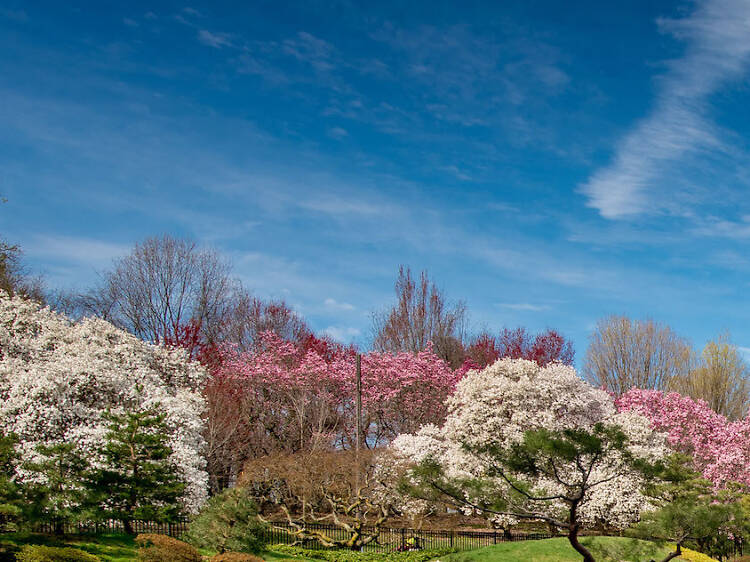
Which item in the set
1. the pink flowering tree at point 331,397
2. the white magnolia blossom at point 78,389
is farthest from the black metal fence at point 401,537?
the pink flowering tree at point 331,397

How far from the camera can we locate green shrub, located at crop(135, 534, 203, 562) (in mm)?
13234

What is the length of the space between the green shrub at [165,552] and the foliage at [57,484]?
2.35 m

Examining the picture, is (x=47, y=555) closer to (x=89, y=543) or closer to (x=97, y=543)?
(x=89, y=543)

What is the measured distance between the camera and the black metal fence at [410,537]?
2262 cm

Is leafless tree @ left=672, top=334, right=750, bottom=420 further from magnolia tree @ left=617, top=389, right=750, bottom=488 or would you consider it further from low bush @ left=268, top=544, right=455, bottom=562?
low bush @ left=268, top=544, right=455, bottom=562

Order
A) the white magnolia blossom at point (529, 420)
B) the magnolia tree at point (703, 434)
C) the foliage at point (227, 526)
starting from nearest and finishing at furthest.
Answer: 1. the foliage at point (227, 526)
2. the white magnolia blossom at point (529, 420)
3. the magnolia tree at point (703, 434)

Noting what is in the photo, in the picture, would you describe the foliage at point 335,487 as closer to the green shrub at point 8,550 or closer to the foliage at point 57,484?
the foliage at point 57,484

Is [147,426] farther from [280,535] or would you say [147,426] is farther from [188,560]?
[280,535]

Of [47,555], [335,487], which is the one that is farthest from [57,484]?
[335,487]

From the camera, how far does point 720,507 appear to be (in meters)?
12.0

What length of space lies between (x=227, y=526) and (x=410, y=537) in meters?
8.86

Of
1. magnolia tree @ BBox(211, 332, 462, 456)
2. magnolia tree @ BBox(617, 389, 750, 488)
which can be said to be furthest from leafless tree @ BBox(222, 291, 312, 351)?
magnolia tree @ BBox(617, 389, 750, 488)

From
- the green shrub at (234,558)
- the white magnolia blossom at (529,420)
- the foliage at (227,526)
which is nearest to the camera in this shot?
the green shrub at (234,558)

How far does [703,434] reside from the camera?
30.4 metres
